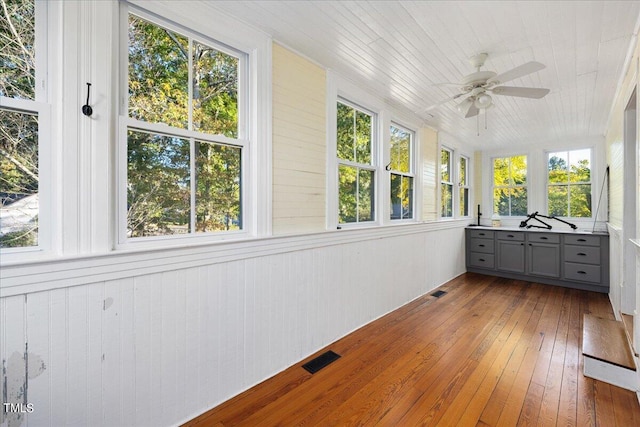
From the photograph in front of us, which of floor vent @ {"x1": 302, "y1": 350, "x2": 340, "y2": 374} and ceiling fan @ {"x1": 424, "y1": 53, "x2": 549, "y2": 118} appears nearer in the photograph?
ceiling fan @ {"x1": 424, "y1": 53, "x2": 549, "y2": 118}

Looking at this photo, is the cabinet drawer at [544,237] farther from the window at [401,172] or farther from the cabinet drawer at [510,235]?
the window at [401,172]

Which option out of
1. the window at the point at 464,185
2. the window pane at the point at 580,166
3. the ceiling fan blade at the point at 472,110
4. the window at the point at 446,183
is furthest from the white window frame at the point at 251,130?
the window pane at the point at 580,166

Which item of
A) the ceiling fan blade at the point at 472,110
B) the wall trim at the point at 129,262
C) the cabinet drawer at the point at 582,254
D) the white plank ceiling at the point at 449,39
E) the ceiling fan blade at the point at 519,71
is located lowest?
the cabinet drawer at the point at 582,254

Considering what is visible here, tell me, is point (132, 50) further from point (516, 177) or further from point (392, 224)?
point (516, 177)

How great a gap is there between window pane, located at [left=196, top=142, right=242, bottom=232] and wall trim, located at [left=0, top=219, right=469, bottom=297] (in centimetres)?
18

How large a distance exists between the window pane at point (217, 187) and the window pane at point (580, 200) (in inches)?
234

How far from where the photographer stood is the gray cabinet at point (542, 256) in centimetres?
432

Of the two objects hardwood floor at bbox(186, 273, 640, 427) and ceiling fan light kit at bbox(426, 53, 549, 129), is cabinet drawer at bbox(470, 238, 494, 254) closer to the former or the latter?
hardwood floor at bbox(186, 273, 640, 427)

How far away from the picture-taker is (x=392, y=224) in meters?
3.57

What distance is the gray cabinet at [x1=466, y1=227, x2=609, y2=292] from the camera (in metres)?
4.32

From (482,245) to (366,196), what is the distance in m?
3.42

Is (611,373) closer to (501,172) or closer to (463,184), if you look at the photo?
(463,184)

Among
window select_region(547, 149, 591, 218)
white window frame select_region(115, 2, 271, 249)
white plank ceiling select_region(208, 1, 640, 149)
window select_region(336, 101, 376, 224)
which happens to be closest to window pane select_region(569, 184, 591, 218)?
window select_region(547, 149, 591, 218)

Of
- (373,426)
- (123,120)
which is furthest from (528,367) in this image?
(123,120)
